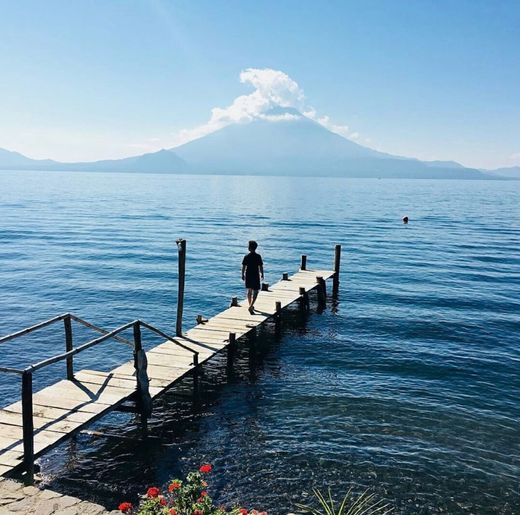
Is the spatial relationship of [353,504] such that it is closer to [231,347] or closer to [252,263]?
[231,347]

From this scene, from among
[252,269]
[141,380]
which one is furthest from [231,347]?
[141,380]

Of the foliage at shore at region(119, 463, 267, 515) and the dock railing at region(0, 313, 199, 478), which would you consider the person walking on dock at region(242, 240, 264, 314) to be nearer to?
the dock railing at region(0, 313, 199, 478)

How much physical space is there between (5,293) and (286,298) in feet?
51.3

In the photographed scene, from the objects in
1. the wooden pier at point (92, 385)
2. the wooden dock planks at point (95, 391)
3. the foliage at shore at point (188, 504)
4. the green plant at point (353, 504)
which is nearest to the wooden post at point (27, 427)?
the wooden pier at point (92, 385)

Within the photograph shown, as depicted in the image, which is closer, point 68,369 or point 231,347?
point 68,369

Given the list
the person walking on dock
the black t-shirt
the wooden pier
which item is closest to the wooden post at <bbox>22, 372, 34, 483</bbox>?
the wooden pier

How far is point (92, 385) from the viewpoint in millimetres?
12617

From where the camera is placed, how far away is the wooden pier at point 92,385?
9.32 meters

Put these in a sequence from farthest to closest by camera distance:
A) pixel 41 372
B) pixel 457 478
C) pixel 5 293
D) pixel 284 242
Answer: pixel 284 242 < pixel 5 293 < pixel 41 372 < pixel 457 478

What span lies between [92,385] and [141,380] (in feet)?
3.94

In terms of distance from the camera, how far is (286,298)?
75.9 feet

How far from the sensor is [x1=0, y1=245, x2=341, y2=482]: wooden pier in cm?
932

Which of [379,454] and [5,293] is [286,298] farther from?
[5,293]

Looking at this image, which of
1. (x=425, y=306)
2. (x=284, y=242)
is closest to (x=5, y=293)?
(x=425, y=306)
